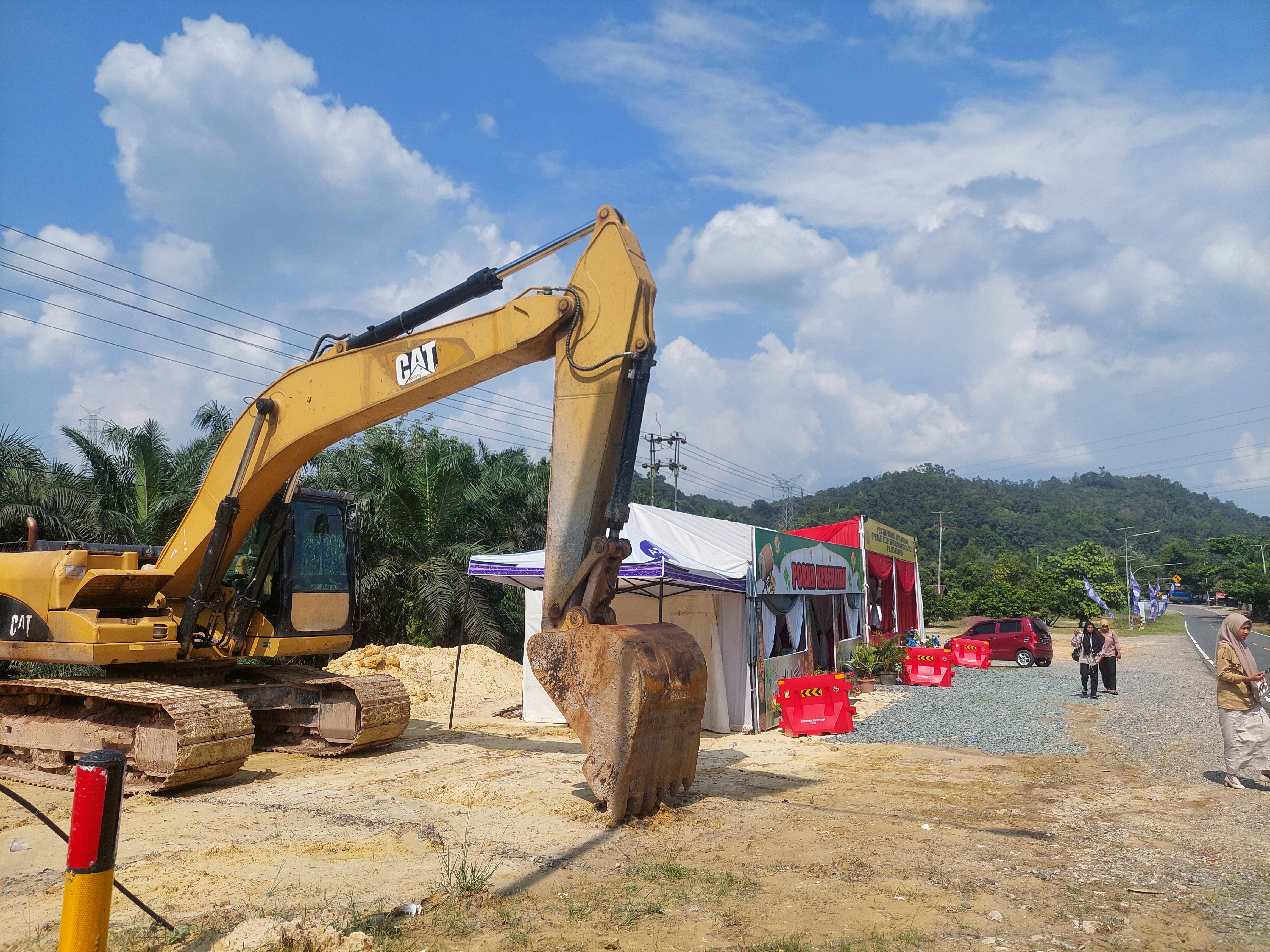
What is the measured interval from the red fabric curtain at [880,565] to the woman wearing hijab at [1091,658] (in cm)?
613

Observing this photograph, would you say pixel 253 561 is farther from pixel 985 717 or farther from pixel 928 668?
pixel 928 668

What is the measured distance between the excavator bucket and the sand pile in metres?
9.52

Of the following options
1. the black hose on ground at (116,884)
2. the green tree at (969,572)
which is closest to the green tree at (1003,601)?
the green tree at (969,572)

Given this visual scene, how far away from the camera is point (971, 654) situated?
25469 millimetres

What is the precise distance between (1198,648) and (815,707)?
97.6 ft

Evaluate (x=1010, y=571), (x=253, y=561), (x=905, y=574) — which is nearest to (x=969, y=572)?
(x=1010, y=571)

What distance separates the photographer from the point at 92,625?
8117 millimetres

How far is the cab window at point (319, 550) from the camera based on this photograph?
946 cm

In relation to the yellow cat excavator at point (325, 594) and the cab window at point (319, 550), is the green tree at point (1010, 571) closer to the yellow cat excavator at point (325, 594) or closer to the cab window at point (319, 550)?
the cab window at point (319, 550)

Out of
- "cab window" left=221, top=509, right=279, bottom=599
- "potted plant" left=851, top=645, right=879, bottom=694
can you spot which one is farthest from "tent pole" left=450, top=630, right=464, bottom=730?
"potted plant" left=851, top=645, right=879, bottom=694

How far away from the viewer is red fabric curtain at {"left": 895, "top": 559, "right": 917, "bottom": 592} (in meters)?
28.7

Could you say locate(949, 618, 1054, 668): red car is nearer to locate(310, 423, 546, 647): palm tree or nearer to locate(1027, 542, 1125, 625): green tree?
locate(310, 423, 546, 647): palm tree

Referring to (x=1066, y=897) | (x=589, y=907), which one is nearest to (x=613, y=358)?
(x=589, y=907)

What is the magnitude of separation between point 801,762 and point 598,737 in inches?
182
